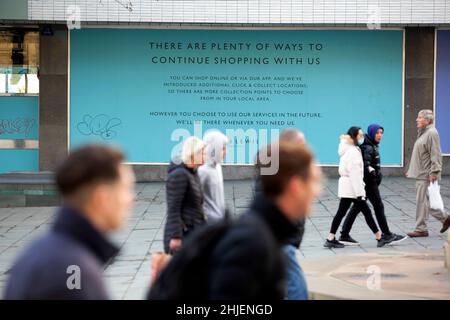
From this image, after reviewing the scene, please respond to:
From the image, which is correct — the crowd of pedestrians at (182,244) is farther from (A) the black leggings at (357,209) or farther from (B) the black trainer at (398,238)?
(B) the black trainer at (398,238)

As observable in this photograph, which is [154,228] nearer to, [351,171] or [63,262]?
[351,171]

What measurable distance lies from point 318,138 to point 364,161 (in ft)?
24.1

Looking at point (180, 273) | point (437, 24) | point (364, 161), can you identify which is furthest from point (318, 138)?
point (180, 273)

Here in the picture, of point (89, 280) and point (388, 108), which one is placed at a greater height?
point (388, 108)

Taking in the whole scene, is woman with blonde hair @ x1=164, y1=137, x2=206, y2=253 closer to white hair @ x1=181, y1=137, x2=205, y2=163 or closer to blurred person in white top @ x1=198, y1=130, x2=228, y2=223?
white hair @ x1=181, y1=137, x2=205, y2=163

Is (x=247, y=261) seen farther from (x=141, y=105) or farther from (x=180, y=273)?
(x=141, y=105)

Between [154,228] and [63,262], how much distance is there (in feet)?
31.6

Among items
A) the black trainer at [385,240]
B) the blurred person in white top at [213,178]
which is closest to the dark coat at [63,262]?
the blurred person in white top at [213,178]

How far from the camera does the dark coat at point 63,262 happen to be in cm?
260

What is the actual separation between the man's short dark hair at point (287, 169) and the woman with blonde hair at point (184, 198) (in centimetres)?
321

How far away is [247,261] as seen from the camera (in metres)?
3.01

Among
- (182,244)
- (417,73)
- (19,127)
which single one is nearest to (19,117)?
(19,127)

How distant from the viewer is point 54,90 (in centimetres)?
1789

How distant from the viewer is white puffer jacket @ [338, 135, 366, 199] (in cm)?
1041
